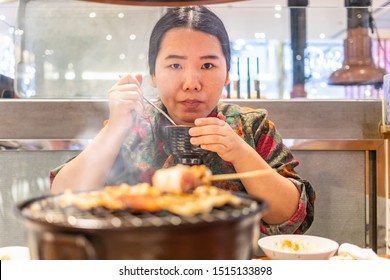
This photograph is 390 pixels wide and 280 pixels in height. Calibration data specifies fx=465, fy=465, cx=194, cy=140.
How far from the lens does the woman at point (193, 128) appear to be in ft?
4.13

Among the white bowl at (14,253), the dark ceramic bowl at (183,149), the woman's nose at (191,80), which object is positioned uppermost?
the woman's nose at (191,80)

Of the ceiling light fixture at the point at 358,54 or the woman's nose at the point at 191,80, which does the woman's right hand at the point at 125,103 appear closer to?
the woman's nose at the point at 191,80

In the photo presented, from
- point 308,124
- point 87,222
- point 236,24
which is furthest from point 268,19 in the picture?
point 87,222

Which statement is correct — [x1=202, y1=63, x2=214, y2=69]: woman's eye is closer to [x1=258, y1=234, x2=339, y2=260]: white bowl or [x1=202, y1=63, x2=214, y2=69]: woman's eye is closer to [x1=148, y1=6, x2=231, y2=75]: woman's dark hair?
[x1=148, y1=6, x2=231, y2=75]: woman's dark hair

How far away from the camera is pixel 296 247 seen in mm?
1227

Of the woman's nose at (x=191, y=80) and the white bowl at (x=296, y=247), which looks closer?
the white bowl at (x=296, y=247)

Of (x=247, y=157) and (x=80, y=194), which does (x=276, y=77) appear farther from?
(x=80, y=194)

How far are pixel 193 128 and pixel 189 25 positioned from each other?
295 millimetres

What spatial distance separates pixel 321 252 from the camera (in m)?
1.14

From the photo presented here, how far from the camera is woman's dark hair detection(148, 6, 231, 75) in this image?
1.30 m

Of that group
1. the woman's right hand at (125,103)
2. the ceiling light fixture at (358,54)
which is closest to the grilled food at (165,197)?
the woman's right hand at (125,103)

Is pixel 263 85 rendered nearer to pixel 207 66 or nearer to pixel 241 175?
pixel 207 66

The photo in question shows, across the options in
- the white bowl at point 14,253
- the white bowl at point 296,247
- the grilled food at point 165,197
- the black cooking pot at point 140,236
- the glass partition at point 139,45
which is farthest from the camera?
the glass partition at point 139,45
